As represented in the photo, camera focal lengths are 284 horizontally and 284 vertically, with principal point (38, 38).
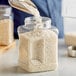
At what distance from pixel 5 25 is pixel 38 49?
0.25m

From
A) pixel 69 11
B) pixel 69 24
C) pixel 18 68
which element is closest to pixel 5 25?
pixel 18 68

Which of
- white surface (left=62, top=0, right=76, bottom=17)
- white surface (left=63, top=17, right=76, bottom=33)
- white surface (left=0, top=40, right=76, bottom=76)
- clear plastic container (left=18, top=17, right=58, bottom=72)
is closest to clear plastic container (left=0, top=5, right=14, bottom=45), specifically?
white surface (left=0, top=40, right=76, bottom=76)

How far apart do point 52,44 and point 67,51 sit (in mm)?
171

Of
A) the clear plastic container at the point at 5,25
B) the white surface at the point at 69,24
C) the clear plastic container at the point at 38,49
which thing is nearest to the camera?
the clear plastic container at the point at 38,49

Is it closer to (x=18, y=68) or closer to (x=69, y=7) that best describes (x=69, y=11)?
(x=69, y=7)

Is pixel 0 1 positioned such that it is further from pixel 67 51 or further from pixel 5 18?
pixel 67 51

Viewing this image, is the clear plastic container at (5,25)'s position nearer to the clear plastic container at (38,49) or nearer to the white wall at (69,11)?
the clear plastic container at (38,49)

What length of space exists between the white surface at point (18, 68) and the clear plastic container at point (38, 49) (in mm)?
18

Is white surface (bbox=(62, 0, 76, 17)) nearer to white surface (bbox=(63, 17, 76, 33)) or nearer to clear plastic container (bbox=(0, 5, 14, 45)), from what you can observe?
white surface (bbox=(63, 17, 76, 33))

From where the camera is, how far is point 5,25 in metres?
0.96

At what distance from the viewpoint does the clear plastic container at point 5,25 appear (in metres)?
0.96

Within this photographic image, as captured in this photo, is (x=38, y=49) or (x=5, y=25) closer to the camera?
(x=38, y=49)

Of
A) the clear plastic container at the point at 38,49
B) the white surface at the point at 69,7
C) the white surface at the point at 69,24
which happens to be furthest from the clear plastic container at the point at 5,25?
the white surface at the point at 69,7

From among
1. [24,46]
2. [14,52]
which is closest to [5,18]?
[14,52]
